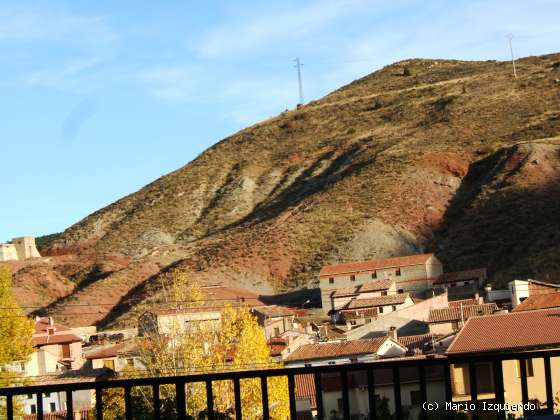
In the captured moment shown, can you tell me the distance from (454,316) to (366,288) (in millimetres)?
21746

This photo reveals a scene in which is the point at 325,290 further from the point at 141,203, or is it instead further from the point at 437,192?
the point at 141,203

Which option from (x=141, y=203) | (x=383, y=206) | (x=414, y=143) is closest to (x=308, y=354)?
(x=383, y=206)

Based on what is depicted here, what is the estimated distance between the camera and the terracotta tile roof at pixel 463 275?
76.6 meters

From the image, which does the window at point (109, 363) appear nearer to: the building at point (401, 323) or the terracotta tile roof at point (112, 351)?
the terracotta tile roof at point (112, 351)

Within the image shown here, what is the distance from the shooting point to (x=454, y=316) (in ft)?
185

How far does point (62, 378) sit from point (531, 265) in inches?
1473

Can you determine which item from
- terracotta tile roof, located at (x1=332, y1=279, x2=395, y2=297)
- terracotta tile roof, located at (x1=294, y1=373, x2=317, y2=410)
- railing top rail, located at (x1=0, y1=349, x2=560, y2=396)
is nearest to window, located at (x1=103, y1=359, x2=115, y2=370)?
terracotta tile roof, located at (x1=294, y1=373, x2=317, y2=410)

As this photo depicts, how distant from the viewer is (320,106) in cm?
15688

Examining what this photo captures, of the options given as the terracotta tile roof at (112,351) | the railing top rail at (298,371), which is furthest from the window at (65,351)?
A: the railing top rail at (298,371)

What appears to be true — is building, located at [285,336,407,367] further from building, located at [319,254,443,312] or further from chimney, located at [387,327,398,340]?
building, located at [319,254,443,312]

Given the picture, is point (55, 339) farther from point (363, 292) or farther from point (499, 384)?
point (499, 384)

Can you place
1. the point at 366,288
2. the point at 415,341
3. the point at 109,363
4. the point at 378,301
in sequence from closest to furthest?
the point at 415,341 < the point at 109,363 < the point at 378,301 < the point at 366,288

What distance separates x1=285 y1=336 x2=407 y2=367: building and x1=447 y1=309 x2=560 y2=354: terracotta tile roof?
6905 millimetres

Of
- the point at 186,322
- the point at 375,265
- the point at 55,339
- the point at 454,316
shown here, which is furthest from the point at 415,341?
the point at 375,265
